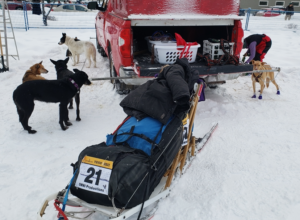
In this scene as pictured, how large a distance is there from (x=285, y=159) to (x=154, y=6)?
2.72 m

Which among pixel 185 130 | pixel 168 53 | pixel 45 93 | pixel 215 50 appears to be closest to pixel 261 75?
pixel 215 50

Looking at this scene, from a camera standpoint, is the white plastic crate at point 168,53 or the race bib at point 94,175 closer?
the race bib at point 94,175

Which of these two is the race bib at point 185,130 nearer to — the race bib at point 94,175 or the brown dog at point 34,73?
the race bib at point 94,175

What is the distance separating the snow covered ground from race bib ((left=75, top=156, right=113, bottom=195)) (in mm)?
470

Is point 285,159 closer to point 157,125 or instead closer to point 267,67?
point 157,125

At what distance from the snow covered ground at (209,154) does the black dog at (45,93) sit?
28 cm

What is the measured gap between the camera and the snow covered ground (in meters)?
2.23

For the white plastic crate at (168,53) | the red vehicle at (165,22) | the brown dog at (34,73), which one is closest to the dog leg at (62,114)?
the red vehicle at (165,22)

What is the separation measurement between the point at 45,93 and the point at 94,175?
7.25 ft

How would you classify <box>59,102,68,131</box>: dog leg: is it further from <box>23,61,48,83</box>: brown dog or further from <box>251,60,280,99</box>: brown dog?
<box>251,60,280,99</box>: brown dog

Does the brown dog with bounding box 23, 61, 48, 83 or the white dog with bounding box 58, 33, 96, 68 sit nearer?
the brown dog with bounding box 23, 61, 48, 83

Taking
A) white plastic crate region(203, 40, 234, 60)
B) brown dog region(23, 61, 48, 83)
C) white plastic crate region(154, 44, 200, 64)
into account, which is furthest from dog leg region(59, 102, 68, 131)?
white plastic crate region(203, 40, 234, 60)

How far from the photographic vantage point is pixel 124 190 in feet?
5.81

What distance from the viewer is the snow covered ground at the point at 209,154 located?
223 cm
